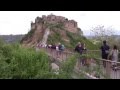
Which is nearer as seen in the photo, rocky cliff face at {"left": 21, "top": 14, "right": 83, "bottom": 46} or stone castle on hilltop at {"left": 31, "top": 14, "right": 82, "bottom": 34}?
rocky cliff face at {"left": 21, "top": 14, "right": 83, "bottom": 46}

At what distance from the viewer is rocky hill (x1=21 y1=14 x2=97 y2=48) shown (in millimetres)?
77938

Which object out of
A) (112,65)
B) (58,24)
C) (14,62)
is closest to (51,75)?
(112,65)

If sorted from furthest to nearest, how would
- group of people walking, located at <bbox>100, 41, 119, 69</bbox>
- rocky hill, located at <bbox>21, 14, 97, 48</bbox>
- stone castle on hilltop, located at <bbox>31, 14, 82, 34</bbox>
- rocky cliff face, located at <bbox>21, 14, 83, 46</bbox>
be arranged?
stone castle on hilltop, located at <bbox>31, 14, 82, 34</bbox>, rocky cliff face, located at <bbox>21, 14, 83, 46</bbox>, rocky hill, located at <bbox>21, 14, 97, 48</bbox>, group of people walking, located at <bbox>100, 41, 119, 69</bbox>

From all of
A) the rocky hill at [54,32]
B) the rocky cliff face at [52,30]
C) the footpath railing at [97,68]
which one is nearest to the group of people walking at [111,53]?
the footpath railing at [97,68]

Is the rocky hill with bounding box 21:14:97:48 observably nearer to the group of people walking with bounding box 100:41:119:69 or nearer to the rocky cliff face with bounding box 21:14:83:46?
the rocky cliff face with bounding box 21:14:83:46

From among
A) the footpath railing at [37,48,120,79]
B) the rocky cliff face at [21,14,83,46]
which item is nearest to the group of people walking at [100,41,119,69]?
the footpath railing at [37,48,120,79]

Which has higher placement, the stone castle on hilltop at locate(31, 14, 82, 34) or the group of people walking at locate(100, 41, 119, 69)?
the stone castle on hilltop at locate(31, 14, 82, 34)

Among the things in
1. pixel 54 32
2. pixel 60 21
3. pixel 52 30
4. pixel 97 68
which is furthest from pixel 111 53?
pixel 60 21

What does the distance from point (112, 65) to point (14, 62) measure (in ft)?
27.4

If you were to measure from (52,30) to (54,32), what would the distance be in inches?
32.9

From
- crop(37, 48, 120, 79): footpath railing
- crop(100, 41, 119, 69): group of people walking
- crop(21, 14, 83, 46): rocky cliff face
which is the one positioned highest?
crop(21, 14, 83, 46): rocky cliff face

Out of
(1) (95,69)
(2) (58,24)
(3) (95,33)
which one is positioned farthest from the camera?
(2) (58,24)
